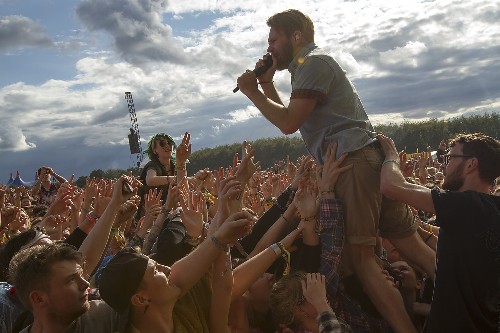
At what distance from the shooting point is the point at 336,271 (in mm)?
2928

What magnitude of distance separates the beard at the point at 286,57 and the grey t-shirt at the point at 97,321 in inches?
67.5

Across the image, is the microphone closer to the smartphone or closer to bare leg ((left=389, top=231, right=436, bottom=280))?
the smartphone

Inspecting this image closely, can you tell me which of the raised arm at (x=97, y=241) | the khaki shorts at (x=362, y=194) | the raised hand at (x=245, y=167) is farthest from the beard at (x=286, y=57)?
the raised arm at (x=97, y=241)

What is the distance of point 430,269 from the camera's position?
3.10 meters

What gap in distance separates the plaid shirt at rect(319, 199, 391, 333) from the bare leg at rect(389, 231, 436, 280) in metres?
0.43

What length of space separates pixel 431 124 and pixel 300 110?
144 feet

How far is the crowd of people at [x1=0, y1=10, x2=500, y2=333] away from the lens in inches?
89.1

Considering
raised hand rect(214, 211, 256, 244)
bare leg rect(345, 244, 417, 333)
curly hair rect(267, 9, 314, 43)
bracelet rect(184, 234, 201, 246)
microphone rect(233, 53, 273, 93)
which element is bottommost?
bare leg rect(345, 244, 417, 333)

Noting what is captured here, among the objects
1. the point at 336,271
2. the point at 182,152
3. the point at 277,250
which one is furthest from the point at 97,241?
the point at 182,152

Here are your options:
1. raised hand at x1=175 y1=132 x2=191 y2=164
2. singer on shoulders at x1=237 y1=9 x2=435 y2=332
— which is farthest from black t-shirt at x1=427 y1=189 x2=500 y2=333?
raised hand at x1=175 y1=132 x2=191 y2=164

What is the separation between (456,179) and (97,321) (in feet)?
6.36

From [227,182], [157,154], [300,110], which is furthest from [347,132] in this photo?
[157,154]

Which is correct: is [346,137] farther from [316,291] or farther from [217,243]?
[217,243]

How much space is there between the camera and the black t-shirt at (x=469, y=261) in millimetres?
2365
